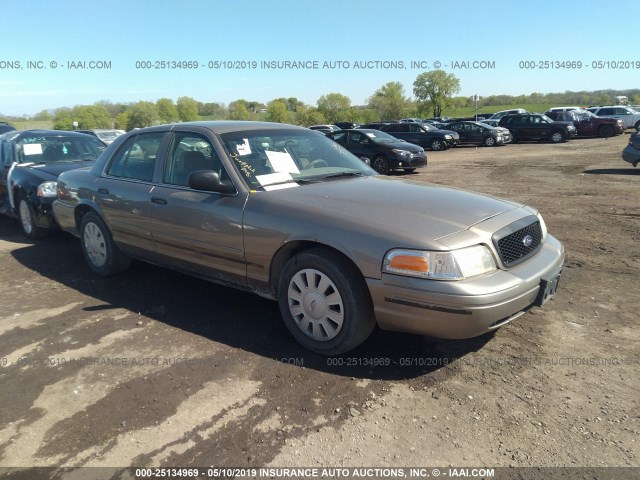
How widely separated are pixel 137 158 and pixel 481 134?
23.8 meters

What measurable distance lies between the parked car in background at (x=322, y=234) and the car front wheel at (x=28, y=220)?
2631 mm

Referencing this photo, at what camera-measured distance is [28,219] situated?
22.6 feet

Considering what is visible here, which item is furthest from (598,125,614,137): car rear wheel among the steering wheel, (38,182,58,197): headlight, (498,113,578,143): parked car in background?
(38,182,58,197): headlight

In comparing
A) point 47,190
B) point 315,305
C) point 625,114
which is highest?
point 625,114

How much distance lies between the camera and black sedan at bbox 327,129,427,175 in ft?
48.9

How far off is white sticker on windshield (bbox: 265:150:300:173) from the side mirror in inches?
17.8

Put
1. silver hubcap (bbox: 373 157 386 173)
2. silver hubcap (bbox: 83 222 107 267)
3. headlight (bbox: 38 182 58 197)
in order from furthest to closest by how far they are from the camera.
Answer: silver hubcap (bbox: 373 157 386 173) → headlight (bbox: 38 182 58 197) → silver hubcap (bbox: 83 222 107 267)

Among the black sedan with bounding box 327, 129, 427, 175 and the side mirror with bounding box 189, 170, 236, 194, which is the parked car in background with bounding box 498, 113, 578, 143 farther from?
the side mirror with bounding box 189, 170, 236, 194

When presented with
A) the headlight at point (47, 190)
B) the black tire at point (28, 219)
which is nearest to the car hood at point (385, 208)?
the headlight at point (47, 190)

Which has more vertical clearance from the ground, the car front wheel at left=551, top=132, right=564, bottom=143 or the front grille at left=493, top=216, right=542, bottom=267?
Answer: the car front wheel at left=551, top=132, right=564, bottom=143

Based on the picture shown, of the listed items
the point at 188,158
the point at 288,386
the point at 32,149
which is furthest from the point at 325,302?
the point at 32,149

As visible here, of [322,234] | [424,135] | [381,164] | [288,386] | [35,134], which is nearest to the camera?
[288,386]

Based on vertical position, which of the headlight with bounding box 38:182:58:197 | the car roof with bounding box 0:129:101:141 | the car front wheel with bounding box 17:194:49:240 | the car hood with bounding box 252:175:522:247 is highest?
the car roof with bounding box 0:129:101:141

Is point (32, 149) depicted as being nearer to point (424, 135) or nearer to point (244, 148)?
point (244, 148)
